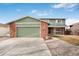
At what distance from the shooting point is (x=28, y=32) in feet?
32.1

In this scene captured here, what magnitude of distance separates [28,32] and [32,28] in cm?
31

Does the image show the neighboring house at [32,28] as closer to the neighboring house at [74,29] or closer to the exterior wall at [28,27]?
the exterior wall at [28,27]

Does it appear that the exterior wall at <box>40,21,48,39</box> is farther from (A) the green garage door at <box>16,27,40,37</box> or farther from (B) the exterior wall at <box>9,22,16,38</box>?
(B) the exterior wall at <box>9,22,16,38</box>

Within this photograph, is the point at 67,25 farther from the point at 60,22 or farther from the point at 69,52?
the point at 69,52

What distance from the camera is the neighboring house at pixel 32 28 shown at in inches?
385

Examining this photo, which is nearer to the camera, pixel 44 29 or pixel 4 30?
pixel 4 30

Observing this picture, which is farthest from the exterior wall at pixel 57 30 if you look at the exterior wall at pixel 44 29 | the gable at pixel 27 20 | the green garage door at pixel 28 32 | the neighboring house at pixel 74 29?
the gable at pixel 27 20

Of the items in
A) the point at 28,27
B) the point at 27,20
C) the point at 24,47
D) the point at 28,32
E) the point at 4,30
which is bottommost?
the point at 24,47

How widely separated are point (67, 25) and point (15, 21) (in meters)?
2.89

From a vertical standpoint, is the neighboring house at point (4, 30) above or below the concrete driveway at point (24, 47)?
above

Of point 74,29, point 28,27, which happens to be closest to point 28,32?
point 28,27

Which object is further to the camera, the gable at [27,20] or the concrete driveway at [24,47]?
the gable at [27,20]

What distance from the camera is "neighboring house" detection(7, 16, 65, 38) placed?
385 inches

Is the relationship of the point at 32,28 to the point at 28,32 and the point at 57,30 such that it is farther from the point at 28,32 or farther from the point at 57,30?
the point at 57,30
